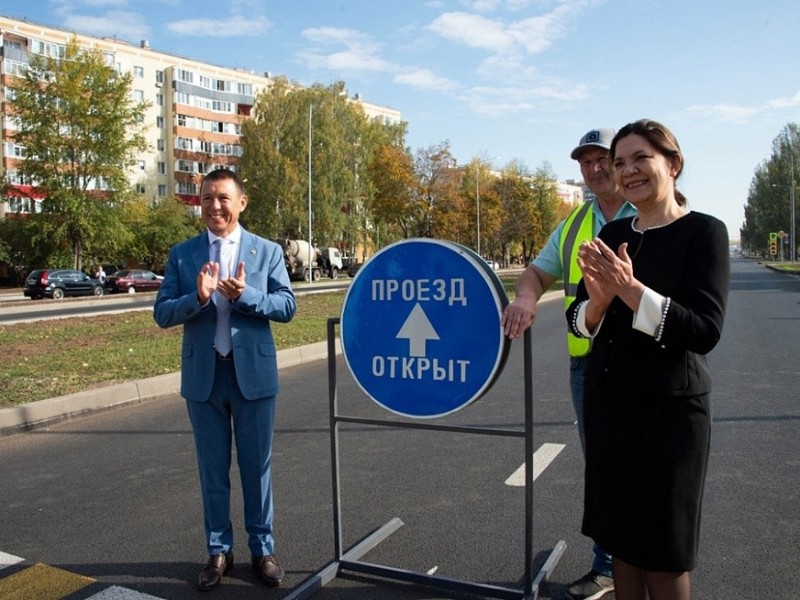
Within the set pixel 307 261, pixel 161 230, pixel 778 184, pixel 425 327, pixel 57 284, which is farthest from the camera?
pixel 778 184

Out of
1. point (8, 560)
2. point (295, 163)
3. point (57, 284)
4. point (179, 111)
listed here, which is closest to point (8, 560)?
point (8, 560)

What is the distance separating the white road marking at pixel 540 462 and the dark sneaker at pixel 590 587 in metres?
1.62

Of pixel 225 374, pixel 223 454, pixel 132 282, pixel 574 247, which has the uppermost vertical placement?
pixel 574 247

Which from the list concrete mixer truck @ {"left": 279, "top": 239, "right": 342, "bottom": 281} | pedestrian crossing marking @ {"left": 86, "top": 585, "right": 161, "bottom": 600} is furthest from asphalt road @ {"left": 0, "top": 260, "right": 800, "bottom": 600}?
concrete mixer truck @ {"left": 279, "top": 239, "right": 342, "bottom": 281}

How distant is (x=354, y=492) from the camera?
15.8ft

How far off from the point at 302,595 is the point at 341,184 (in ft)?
196

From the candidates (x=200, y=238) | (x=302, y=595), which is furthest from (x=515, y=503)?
(x=200, y=238)

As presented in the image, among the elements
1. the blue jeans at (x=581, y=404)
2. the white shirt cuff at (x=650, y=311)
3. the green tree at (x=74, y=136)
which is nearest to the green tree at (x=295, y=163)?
the green tree at (x=74, y=136)

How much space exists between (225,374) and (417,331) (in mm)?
1035

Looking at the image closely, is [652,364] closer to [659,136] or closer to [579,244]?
[659,136]

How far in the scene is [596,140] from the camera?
318 cm

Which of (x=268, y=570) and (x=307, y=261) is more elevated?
(x=307, y=261)

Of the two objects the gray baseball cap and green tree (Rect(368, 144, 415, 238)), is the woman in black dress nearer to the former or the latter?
the gray baseball cap

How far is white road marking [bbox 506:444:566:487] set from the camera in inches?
197
